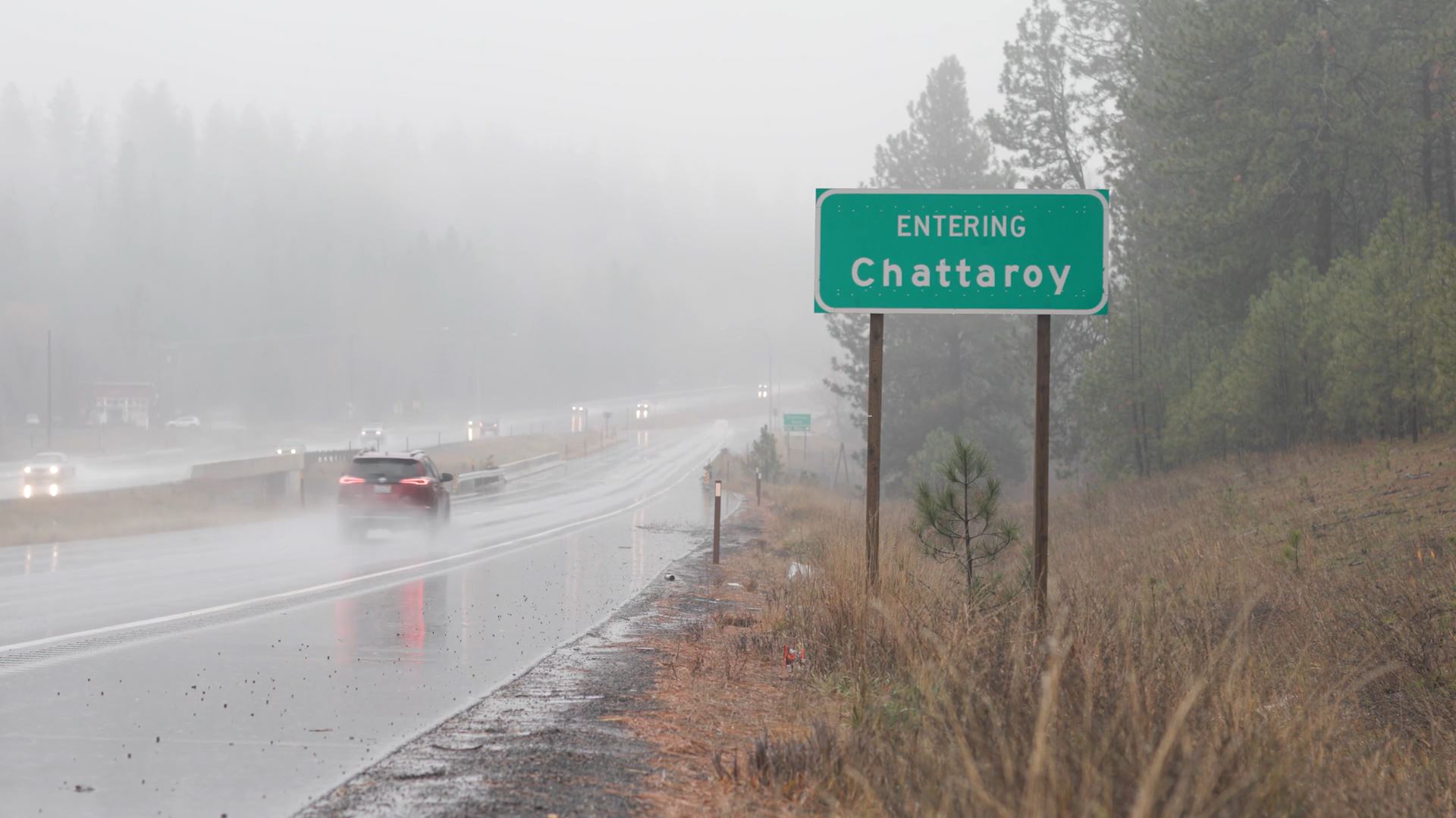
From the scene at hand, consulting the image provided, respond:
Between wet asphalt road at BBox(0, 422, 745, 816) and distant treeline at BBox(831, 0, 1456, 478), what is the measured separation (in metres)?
12.5

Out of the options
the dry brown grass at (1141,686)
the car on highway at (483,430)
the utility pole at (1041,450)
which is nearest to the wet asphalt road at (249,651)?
the dry brown grass at (1141,686)

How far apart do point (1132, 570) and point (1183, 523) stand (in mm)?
5304

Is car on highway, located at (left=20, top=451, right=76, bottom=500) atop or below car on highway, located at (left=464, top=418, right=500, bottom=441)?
below

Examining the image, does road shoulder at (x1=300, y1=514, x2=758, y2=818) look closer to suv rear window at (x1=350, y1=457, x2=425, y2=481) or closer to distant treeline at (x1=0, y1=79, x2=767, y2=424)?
suv rear window at (x1=350, y1=457, x2=425, y2=481)

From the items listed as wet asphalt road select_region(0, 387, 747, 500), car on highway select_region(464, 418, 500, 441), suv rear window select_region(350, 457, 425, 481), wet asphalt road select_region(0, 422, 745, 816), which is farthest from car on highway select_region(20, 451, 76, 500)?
car on highway select_region(464, 418, 500, 441)

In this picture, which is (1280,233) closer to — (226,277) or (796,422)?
(796,422)

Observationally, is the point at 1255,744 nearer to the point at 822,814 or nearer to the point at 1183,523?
the point at 822,814

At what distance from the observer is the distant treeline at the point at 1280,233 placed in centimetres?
2219

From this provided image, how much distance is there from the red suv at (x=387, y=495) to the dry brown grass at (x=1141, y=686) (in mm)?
12034

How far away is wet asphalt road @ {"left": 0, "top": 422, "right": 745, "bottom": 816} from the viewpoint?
6301mm

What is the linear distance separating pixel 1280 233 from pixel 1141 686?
1091 inches

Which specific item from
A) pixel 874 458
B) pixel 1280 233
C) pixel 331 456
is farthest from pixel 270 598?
pixel 331 456

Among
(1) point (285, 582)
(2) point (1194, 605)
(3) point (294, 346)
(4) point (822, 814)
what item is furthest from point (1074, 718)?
(3) point (294, 346)

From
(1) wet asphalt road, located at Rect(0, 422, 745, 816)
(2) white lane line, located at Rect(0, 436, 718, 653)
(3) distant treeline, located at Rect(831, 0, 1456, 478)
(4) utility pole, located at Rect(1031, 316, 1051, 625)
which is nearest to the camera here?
(1) wet asphalt road, located at Rect(0, 422, 745, 816)
